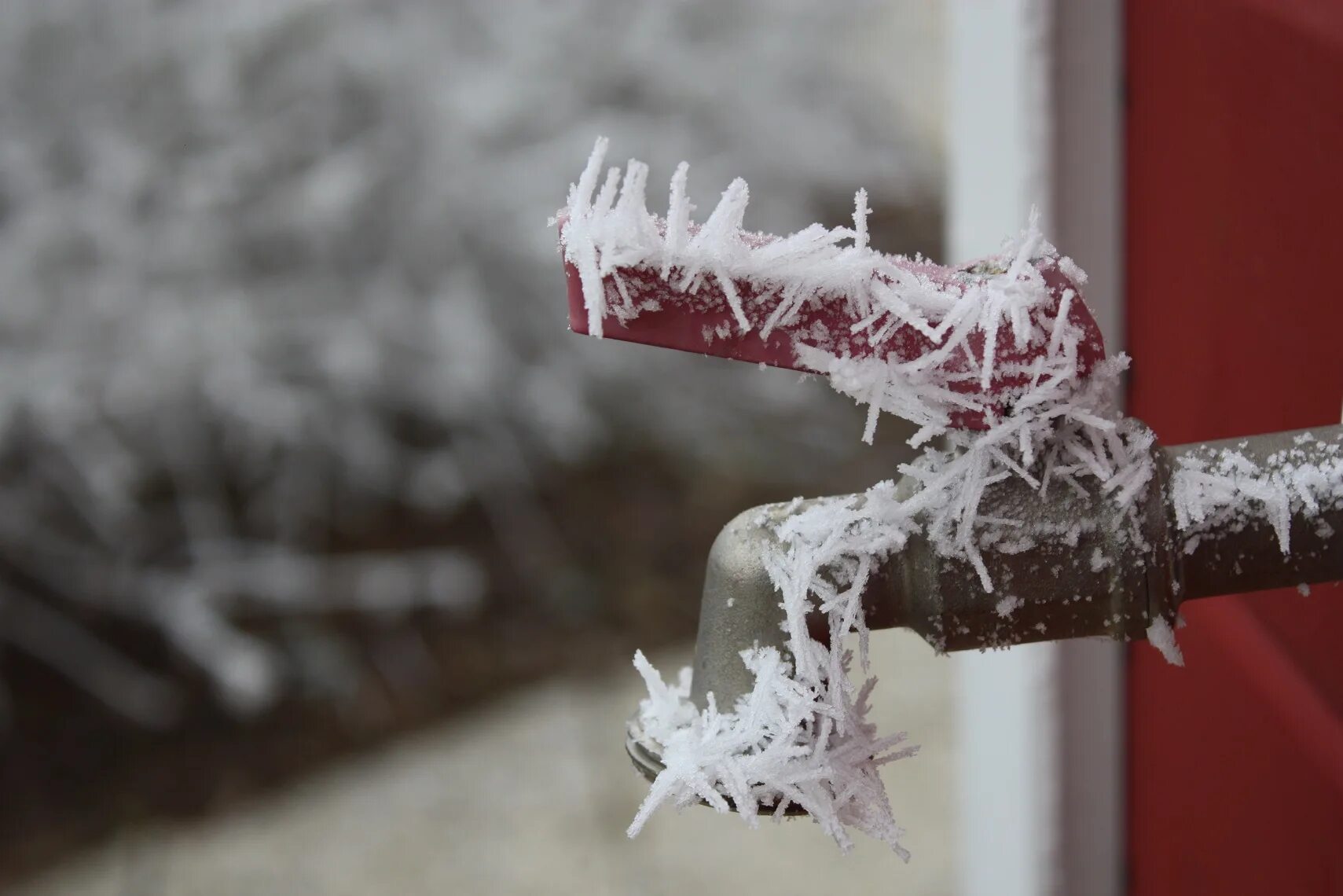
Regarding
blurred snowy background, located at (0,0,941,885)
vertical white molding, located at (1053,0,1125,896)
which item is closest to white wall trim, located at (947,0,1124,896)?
vertical white molding, located at (1053,0,1125,896)

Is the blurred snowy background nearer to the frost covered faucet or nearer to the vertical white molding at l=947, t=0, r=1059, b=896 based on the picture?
the vertical white molding at l=947, t=0, r=1059, b=896

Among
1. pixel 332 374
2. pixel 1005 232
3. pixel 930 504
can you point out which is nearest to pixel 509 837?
pixel 332 374

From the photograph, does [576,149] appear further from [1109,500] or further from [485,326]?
[1109,500]

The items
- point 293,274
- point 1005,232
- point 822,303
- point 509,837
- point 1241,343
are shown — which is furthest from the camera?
point 293,274

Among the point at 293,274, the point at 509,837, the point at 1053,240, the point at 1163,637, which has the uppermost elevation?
the point at 293,274

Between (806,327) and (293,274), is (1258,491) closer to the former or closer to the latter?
(806,327)

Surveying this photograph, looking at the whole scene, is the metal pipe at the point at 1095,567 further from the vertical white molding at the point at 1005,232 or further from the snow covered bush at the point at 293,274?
the snow covered bush at the point at 293,274

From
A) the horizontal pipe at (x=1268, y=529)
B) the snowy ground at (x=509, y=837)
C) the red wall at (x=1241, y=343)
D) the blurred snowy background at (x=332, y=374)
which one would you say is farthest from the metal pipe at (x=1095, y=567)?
the blurred snowy background at (x=332, y=374)
